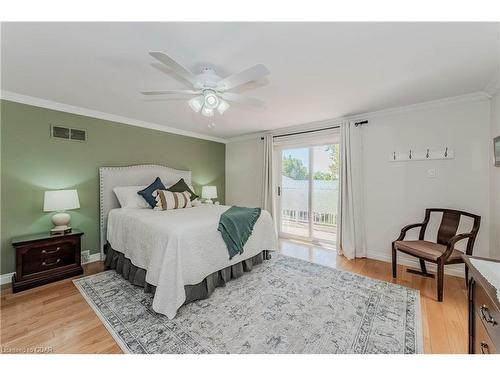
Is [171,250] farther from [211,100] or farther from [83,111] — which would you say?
[83,111]

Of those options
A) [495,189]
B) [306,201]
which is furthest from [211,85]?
[495,189]

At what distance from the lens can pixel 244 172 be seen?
16.6ft

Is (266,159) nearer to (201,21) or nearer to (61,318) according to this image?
(201,21)

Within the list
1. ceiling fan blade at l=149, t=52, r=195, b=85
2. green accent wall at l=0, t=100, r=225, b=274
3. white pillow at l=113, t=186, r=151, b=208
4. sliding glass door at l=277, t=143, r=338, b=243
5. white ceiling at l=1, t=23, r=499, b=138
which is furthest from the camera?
sliding glass door at l=277, t=143, r=338, b=243

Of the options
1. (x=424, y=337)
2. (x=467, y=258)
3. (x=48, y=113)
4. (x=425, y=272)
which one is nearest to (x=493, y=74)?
(x=467, y=258)

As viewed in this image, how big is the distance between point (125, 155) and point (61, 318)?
2.46 metres

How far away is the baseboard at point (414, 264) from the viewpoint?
9.07ft

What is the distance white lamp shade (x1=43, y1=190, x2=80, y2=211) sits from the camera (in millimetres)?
2621

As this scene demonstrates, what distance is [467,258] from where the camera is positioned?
4.08 feet

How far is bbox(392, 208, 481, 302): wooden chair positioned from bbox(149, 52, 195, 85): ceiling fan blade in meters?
2.94

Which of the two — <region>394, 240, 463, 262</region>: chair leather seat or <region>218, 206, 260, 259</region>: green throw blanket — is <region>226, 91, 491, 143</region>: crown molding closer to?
<region>394, 240, 463, 262</region>: chair leather seat

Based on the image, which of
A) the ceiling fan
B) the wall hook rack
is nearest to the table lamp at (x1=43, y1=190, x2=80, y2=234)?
the ceiling fan

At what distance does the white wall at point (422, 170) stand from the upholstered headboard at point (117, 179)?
3637mm

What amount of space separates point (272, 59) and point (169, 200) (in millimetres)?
2432
